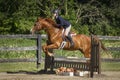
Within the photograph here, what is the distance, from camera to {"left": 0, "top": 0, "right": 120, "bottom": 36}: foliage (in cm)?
3578

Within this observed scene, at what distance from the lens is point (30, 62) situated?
18.8 meters

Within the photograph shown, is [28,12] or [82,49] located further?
[28,12]

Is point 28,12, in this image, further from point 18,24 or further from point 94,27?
point 94,27

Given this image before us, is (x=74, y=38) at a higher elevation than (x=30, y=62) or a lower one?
higher

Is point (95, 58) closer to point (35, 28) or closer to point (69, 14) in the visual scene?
point (35, 28)

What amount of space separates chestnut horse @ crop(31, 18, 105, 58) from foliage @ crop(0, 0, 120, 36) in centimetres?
1895

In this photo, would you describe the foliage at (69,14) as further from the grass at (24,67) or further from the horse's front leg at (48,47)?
the horse's front leg at (48,47)

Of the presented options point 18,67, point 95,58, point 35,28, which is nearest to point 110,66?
point 18,67

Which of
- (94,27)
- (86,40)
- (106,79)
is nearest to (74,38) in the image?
(86,40)

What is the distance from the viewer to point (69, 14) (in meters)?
37.2

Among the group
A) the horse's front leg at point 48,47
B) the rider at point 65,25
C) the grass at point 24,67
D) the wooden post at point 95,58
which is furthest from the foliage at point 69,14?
the wooden post at point 95,58

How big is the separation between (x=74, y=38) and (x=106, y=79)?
305 centimetres

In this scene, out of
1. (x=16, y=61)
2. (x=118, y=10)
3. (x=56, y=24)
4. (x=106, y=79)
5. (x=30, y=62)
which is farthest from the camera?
(x=118, y=10)

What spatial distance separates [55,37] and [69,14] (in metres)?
21.6
